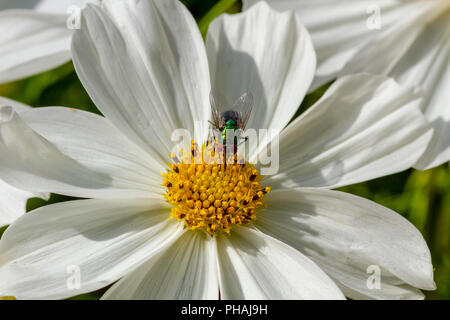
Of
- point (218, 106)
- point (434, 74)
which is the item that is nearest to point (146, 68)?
point (218, 106)

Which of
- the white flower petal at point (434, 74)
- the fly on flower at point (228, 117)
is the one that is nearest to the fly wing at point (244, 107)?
the fly on flower at point (228, 117)

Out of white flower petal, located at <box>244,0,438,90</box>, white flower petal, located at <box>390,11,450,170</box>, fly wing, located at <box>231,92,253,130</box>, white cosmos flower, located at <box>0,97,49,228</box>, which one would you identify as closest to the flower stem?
white flower petal, located at <box>244,0,438,90</box>

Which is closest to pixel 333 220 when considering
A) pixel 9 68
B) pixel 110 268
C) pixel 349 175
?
pixel 349 175

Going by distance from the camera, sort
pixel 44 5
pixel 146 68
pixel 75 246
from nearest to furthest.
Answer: pixel 75 246 < pixel 146 68 < pixel 44 5

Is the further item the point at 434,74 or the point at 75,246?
the point at 434,74

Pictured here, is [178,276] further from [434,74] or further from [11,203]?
[434,74]

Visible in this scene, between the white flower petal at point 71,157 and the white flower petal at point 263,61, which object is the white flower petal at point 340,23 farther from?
the white flower petal at point 71,157

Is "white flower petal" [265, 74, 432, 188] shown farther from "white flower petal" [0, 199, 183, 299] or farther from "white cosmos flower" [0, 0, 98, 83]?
"white cosmos flower" [0, 0, 98, 83]

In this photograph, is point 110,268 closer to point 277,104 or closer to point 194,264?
point 194,264
